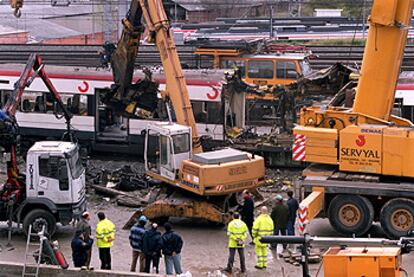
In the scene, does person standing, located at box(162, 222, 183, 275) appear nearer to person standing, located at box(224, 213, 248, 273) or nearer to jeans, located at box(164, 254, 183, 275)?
jeans, located at box(164, 254, 183, 275)

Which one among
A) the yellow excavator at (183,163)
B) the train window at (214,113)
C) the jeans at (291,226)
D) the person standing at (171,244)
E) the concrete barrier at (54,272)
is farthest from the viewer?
the train window at (214,113)

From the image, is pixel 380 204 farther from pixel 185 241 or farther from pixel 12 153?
pixel 12 153

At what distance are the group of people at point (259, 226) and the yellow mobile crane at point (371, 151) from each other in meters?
0.57

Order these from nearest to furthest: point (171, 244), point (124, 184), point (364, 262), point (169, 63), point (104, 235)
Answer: point (364, 262)
point (171, 244)
point (104, 235)
point (169, 63)
point (124, 184)

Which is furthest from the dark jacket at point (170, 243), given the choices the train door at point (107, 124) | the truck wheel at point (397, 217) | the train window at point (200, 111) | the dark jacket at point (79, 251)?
the train door at point (107, 124)

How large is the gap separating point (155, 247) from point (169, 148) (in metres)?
4.52

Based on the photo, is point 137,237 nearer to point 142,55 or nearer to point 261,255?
point 261,255

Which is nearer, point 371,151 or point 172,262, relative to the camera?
point 172,262

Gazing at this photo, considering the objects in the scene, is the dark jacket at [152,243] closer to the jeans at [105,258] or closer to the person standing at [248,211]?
the jeans at [105,258]

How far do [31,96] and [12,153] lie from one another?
7758 mm

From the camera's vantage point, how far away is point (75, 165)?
20312mm

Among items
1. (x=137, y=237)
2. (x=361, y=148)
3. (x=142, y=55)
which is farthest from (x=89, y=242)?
(x=142, y=55)

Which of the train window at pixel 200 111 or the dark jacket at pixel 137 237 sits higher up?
the train window at pixel 200 111

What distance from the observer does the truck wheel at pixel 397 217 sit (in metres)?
19.0
